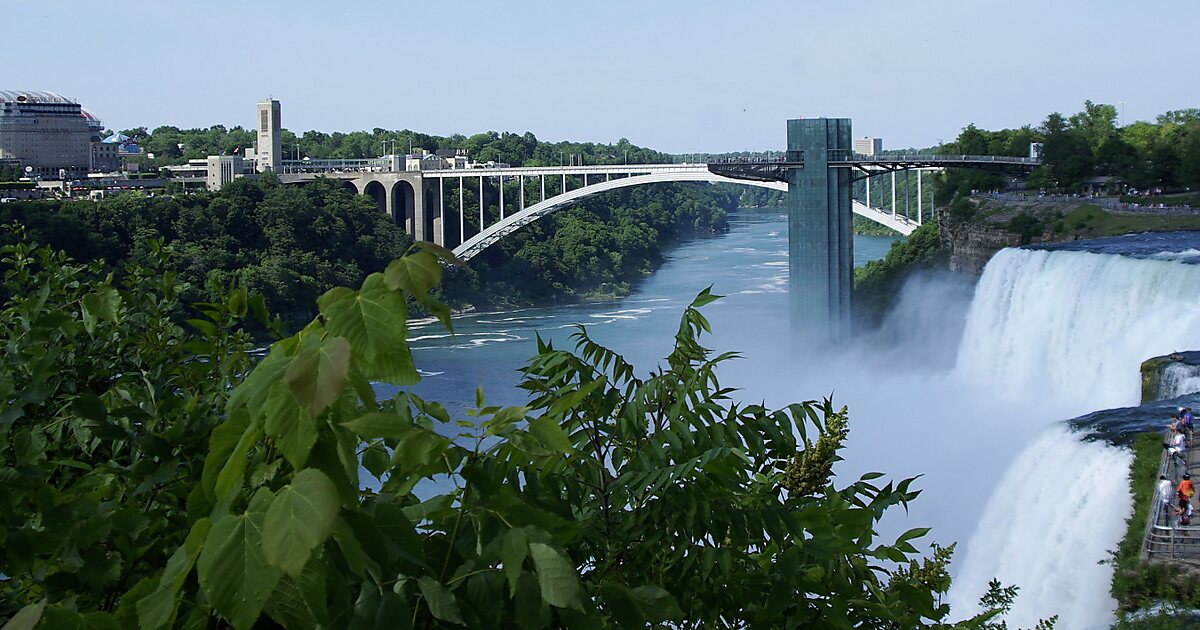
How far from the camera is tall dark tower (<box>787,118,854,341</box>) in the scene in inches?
843

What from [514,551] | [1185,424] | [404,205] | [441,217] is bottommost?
[1185,424]

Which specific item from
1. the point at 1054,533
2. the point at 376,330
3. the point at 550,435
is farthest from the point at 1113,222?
the point at 376,330

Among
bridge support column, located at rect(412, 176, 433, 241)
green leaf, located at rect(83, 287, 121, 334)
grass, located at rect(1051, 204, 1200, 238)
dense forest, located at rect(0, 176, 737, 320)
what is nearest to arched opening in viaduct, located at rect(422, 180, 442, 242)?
bridge support column, located at rect(412, 176, 433, 241)

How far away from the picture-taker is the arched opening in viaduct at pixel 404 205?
31.7 meters

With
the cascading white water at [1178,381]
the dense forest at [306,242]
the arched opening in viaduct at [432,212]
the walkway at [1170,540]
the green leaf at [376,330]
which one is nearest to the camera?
the green leaf at [376,330]

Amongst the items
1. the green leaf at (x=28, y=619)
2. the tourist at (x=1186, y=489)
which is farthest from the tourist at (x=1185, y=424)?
the green leaf at (x=28, y=619)

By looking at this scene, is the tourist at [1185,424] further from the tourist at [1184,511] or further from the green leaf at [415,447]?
the green leaf at [415,447]

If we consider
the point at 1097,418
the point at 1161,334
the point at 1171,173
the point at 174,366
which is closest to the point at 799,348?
the point at 1171,173

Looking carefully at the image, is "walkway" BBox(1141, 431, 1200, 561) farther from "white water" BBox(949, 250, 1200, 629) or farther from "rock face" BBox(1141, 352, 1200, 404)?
"rock face" BBox(1141, 352, 1200, 404)

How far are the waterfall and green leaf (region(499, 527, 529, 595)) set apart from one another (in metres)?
6.96

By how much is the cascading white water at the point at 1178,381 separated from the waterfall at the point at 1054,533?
121 cm

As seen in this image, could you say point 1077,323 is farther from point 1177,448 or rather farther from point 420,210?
point 420,210

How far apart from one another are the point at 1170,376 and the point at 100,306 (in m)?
10.1

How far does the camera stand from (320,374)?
36.4 inches
